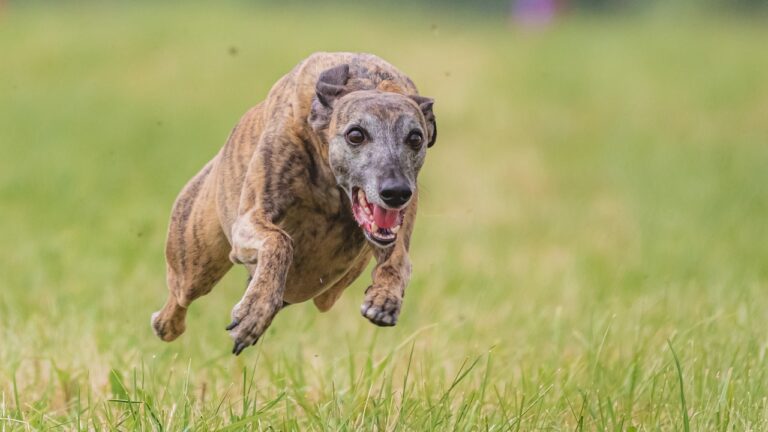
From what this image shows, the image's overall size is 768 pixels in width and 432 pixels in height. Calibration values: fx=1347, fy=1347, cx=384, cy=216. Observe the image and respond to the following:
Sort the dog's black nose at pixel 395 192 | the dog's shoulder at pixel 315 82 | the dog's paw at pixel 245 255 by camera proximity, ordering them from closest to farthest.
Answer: the dog's black nose at pixel 395 192 → the dog's paw at pixel 245 255 → the dog's shoulder at pixel 315 82

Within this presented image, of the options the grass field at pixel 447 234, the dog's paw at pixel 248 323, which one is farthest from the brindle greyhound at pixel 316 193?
the grass field at pixel 447 234

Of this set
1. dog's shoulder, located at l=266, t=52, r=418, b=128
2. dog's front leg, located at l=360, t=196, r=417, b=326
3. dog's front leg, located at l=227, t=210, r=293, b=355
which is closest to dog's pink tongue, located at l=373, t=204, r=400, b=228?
dog's front leg, located at l=360, t=196, r=417, b=326

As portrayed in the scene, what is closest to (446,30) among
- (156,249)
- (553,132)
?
(553,132)

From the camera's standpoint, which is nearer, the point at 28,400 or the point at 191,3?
the point at 28,400

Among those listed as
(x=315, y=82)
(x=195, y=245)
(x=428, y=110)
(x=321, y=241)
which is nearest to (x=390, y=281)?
(x=321, y=241)

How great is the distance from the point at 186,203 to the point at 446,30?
70.1 feet

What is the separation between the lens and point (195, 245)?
500 cm

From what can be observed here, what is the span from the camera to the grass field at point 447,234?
500 centimetres

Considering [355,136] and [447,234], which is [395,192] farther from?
[447,234]

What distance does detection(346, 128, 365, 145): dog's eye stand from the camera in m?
4.09

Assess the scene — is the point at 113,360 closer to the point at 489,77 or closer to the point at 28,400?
the point at 28,400

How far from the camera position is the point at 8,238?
9562 millimetres

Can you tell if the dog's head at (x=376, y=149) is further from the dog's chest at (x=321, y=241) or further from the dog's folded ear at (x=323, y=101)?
the dog's chest at (x=321, y=241)

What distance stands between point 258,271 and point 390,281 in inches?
16.3
